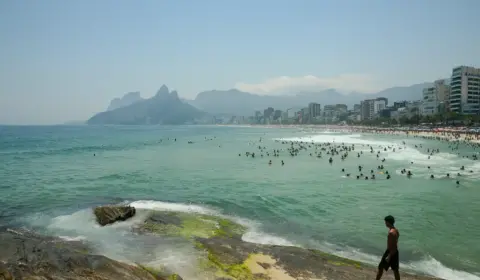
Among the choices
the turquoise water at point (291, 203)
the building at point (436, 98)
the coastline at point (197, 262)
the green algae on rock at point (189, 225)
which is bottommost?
the turquoise water at point (291, 203)

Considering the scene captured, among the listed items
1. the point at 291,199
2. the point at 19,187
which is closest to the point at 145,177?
the point at 19,187

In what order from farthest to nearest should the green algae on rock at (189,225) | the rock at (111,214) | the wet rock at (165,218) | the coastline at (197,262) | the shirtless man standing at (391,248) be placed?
the wet rock at (165,218)
the rock at (111,214)
the green algae on rock at (189,225)
the coastline at (197,262)
the shirtless man standing at (391,248)

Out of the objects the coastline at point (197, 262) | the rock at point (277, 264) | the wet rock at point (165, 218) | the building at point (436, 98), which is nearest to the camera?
the coastline at point (197, 262)

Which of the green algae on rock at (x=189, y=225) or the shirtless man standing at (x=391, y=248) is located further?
the green algae on rock at (x=189, y=225)

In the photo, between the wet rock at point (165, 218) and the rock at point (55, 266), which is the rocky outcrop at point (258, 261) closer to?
the wet rock at point (165, 218)

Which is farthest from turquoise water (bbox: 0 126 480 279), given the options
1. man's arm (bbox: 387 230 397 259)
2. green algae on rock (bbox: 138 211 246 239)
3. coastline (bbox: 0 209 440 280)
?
man's arm (bbox: 387 230 397 259)

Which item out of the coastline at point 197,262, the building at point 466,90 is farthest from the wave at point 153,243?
the building at point 466,90

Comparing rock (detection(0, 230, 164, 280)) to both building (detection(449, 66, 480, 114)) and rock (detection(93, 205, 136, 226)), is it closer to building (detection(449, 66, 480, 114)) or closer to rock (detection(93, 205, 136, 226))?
rock (detection(93, 205, 136, 226))

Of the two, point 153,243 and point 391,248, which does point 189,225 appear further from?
point 391,248
